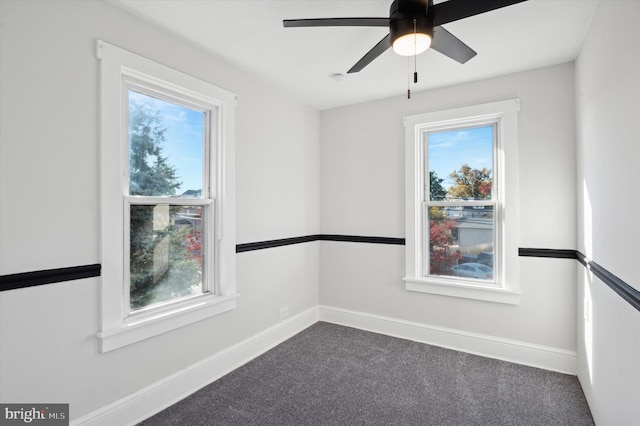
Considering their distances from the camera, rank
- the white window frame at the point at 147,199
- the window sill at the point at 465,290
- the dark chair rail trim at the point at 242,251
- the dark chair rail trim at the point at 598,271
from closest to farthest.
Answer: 1. the dark chair rail trim at the point at 598,271
2. the dark chair rail trim at the point at 242,251
3. the white window frame at the point at 147,199
4. the window sill at the point at 465,290

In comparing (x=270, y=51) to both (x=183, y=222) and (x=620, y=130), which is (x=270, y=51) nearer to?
(x=183, y=222)

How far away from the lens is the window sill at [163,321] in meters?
1.96

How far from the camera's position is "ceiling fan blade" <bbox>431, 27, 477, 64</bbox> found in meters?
1.76

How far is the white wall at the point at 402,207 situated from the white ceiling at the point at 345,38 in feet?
0.71

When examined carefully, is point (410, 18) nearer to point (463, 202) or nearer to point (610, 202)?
point (610, 202)

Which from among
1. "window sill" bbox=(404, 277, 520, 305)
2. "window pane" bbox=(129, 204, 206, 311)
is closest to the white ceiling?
"window pane" bbox=(129, 204, 206, 311)

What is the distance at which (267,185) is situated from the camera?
10.6 ft

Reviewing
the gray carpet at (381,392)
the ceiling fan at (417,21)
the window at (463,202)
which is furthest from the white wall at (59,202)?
the window at (463,202)

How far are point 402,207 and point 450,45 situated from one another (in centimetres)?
187

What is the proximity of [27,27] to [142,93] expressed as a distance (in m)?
0.65

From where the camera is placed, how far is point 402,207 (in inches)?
138

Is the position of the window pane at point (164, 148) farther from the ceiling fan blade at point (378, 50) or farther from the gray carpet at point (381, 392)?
the gray carpet at point (381, 392)

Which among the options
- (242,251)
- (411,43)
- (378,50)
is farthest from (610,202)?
(242,251)

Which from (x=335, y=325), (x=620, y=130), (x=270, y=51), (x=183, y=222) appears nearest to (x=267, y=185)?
(x=183, y=222)
